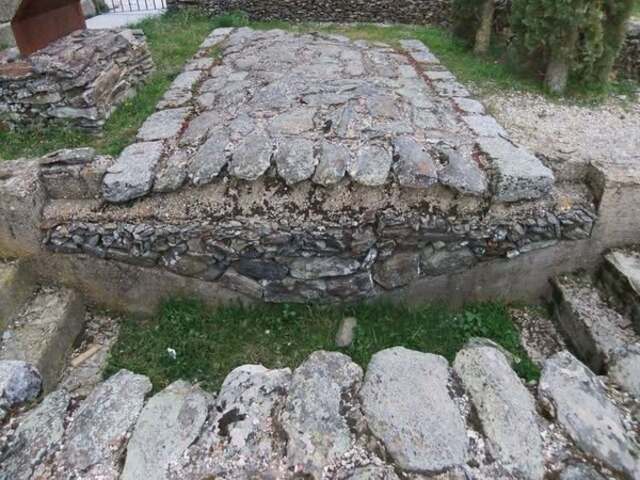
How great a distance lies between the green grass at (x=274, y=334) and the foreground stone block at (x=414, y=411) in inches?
46.3

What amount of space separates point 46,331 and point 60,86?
1878 millimetres

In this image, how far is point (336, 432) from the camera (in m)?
1.54

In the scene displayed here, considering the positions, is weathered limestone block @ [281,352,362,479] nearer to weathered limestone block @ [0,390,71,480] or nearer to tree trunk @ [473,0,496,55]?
weathered limestone block @ [0,390,71,480]

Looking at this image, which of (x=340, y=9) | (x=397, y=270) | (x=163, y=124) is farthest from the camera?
(x=340, y=9)

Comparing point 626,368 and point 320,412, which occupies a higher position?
point 320,412

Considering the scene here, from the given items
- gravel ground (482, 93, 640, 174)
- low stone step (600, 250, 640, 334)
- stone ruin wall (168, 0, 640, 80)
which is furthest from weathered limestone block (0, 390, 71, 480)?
stone ruin wall (168, 0, 640, 80)

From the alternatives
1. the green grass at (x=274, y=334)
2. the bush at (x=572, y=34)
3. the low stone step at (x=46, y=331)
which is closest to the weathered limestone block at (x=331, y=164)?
the green grass at (x=274, y=334)

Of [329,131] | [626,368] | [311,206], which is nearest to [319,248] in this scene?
[311,206]

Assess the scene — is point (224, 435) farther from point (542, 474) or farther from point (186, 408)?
point (542, 474)

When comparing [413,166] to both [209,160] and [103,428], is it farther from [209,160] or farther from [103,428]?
[103,428]

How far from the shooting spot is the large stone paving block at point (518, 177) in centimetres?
286

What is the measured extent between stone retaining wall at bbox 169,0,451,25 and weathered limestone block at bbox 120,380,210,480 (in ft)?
23.1

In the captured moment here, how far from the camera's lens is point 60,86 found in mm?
3555

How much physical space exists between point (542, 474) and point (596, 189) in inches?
87.1
